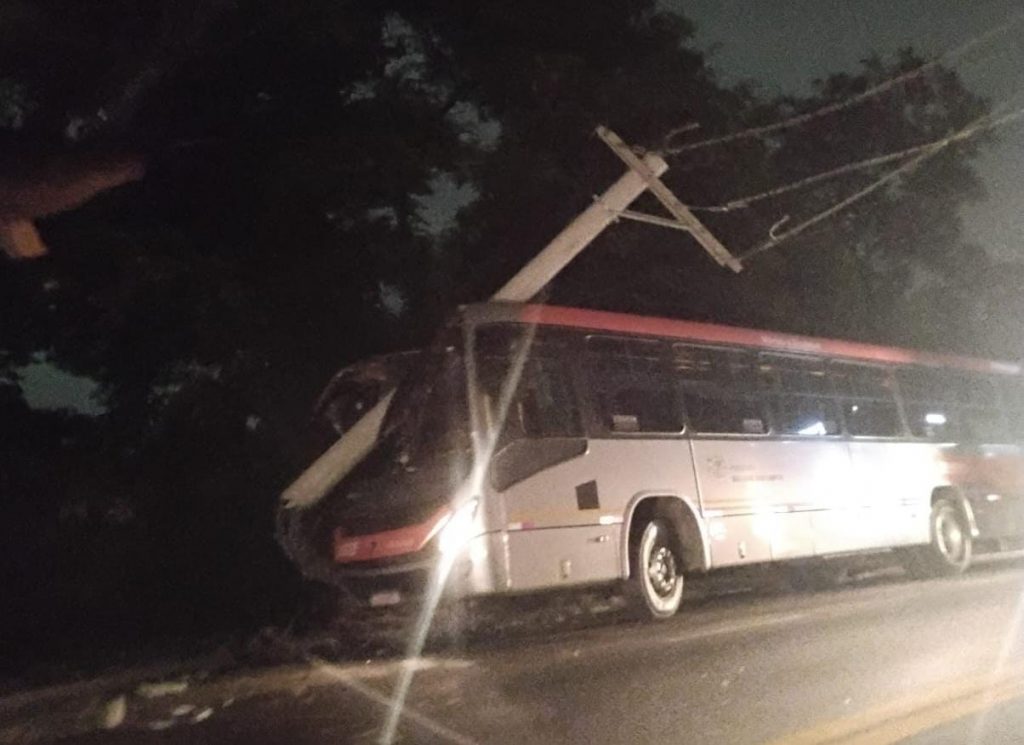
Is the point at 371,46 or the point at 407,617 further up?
the point at 371,46

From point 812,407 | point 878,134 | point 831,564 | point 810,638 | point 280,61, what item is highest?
point 878,134

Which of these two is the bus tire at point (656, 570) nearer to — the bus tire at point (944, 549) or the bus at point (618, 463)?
the bus at point (618, 463)

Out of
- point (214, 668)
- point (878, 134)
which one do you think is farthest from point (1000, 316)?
point (214, 668)

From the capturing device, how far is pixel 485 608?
11922mm

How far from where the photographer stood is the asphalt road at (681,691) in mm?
7105

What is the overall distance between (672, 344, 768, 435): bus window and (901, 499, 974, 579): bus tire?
4.22m

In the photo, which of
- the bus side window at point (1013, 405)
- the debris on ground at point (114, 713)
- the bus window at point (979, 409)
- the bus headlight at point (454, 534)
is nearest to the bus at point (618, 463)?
the bus headlight at point (454, 534)

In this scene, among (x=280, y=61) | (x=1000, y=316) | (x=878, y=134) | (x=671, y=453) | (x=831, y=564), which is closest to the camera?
(x=671, y=453)

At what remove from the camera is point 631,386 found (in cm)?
1170

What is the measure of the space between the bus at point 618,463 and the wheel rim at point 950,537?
0.09m

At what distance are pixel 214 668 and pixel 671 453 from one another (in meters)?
4.60

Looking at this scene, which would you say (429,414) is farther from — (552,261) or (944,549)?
(944,549)

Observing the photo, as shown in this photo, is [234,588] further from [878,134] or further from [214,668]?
[878,134]

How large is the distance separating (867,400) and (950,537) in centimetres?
249
